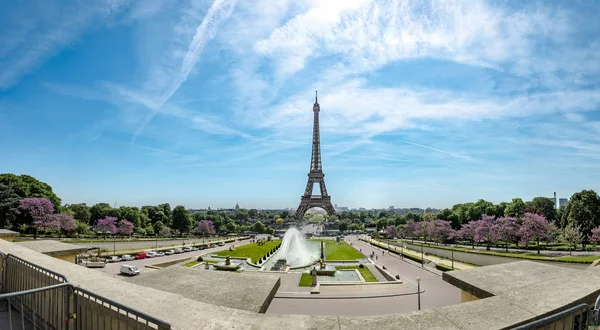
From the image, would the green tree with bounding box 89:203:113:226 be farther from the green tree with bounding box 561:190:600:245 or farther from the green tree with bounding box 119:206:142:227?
the green tree with bounding box 561:190:600:245

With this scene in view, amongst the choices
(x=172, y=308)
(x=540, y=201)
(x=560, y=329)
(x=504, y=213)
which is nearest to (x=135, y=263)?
(x=172, y=308)

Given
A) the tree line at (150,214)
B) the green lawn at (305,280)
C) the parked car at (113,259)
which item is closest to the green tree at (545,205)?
the tree line at (150,214)

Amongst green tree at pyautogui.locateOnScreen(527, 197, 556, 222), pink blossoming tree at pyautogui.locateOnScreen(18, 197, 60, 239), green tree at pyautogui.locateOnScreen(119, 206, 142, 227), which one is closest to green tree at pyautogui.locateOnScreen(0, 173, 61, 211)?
pink blossoming tree at pyautogui.locateOnScreen(18, 197, 60, 239)

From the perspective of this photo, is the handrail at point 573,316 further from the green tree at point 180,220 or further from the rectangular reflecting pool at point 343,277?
the green tree at point 180,220

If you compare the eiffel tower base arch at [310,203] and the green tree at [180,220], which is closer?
the green tree at [180,220]

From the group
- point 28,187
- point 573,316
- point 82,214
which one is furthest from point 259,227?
point 573,316
